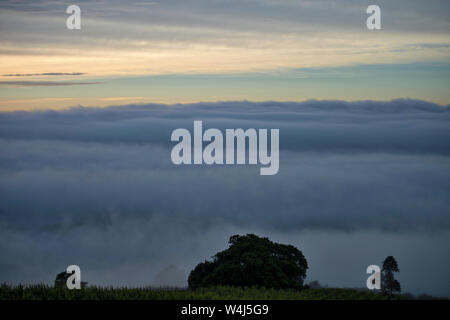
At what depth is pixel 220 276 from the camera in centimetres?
4241

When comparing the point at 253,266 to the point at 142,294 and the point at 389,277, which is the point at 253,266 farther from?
the point at 389,277

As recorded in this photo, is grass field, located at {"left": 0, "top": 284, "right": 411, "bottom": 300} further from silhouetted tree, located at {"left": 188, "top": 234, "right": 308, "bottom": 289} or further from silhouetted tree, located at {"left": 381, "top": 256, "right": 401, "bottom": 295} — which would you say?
silhouetted tree, located at {"left": 381, "top": 256, "right": 401, "bottom": 295}

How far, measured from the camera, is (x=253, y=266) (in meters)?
41.9

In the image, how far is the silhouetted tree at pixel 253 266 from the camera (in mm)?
41688

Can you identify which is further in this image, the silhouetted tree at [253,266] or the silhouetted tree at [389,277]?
the silhouetted tree at [389,277]

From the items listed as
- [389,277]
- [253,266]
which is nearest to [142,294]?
[253,266]

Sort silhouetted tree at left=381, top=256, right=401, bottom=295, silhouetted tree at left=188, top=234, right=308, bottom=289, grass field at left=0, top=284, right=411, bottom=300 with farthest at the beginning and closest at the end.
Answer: silhouetted tree at left=381, top=256, right=401, bottom=295, silhouetted tree at left=188, top=234, right=308, bottom=289, grass field at left=0, top=284, right=411, bottom=300

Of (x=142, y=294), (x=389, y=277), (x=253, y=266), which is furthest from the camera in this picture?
(x=389, y=277)

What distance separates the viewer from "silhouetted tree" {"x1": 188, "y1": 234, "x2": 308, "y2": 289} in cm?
4169

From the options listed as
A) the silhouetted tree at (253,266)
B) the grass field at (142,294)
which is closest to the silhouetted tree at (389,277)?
the silhouetted tree at (253,266)

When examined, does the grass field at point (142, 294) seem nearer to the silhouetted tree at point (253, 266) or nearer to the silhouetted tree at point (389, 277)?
the silhouetted tree at point (253, 266)

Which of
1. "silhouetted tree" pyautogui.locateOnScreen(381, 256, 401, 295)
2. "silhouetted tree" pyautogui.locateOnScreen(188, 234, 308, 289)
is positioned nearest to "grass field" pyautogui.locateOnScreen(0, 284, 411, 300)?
"silhouetted tree" pyautogui.locateOnScreen(188, 234, 308, 289)

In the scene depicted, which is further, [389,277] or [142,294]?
[389,277]
